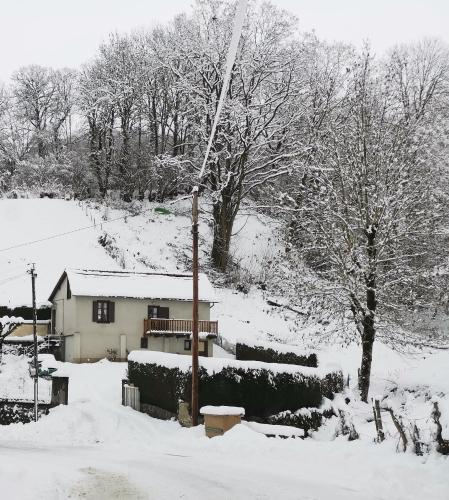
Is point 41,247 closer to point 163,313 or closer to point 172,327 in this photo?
point 163,313

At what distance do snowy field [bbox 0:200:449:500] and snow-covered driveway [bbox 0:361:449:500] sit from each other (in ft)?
0.07

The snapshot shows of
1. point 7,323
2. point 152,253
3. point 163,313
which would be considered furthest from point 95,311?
point 152,253

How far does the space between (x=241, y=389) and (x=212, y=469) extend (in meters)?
9.68

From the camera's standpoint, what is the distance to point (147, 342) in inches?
1459

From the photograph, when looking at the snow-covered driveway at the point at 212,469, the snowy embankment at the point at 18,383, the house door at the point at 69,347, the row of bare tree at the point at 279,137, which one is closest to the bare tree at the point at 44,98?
the row of bare tree at the point at 279,137

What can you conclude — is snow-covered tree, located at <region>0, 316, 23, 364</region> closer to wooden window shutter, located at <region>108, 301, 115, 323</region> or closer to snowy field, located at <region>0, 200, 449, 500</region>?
snowy field, located at <region>0, 200, 449, 500</region>

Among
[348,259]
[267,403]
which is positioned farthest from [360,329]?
[267,403]

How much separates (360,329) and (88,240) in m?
30.0

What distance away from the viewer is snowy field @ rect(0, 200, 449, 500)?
9945mm

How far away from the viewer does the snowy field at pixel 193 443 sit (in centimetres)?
995

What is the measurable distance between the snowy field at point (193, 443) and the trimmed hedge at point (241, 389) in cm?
118

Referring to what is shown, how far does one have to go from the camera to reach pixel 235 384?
21.5 metres

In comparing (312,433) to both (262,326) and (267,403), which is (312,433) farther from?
(262,326)

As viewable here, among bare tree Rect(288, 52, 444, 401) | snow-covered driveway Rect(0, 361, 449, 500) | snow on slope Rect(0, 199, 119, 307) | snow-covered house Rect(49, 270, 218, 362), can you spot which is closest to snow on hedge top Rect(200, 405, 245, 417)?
snow-covered driveway Rect(0, 361, 449, 500)
